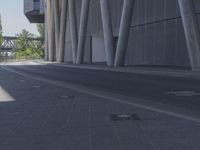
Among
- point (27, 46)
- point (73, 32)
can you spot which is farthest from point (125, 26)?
point (27, 46)

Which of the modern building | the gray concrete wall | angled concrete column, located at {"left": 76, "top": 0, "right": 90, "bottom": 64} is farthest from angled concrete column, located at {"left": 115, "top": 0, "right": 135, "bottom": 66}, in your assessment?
angled concrete column, located at {"left": 76, "top": 0, "right": 90, "bottom": 64}

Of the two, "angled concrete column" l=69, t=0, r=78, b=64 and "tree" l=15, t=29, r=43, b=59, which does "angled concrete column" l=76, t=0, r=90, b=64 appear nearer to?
"angled concrete column" l=69, t=0, r=78, b=64

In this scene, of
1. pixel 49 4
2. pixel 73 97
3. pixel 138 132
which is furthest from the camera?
pixel 49 4

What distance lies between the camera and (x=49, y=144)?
8.18m

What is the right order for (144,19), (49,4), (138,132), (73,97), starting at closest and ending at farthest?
(138,132) → (73,97) → (144,19) → (49,4)

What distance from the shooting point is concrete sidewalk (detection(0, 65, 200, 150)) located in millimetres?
8016

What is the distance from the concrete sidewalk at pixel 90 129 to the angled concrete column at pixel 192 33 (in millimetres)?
18387

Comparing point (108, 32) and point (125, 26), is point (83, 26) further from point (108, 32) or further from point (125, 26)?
point (125, 26)

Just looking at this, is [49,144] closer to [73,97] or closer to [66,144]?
[66,144]

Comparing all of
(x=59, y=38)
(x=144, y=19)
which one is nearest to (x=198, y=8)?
(x=144, y=19)

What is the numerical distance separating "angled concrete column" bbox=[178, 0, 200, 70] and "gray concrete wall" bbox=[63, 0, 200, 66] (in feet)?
27.8

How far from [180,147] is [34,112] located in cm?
572

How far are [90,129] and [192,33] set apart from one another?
76.6 feet

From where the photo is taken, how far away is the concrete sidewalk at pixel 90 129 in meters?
8.02
